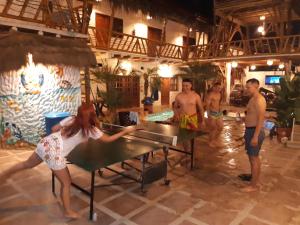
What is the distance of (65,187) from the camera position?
3.05 m

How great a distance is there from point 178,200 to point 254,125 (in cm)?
170

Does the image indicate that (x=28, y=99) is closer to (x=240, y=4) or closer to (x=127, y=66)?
(x=127, y=66)

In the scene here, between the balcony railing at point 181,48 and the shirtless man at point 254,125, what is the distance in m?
8.88

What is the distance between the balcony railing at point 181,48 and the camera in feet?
38.9

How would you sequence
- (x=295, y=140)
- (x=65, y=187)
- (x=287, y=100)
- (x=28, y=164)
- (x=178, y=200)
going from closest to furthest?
1. (x=65, y=187)
2. (x=28, y=164)
3. (x=178, y=200)
4. (x=295, y=140)
5. (x=287, y=100)

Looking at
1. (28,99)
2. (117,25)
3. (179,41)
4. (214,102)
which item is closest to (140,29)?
(117,25)

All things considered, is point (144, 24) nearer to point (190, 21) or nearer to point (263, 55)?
point (190, 21)

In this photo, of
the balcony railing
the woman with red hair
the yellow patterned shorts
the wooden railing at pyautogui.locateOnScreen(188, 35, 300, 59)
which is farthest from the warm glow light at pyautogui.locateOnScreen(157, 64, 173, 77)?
the woman with red hair

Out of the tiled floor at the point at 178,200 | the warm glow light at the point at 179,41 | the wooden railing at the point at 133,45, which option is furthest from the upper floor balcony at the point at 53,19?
the warm glow light at the point at 179,41

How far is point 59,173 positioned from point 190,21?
1717 centimetres

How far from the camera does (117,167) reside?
5.10 metres

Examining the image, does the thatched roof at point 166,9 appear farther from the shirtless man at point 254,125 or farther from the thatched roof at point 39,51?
the shirtless man at point 254,125

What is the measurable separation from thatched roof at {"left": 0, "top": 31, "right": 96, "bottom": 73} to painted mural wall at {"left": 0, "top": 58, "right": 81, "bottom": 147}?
42 centimetres

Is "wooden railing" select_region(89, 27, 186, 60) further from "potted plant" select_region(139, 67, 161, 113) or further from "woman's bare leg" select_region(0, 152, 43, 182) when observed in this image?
"woman's bare leg" select_region(0, 152, 43, 182)
